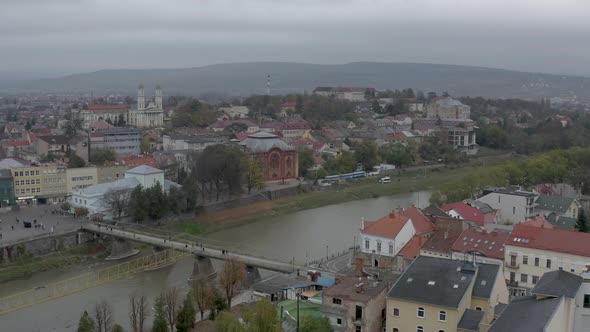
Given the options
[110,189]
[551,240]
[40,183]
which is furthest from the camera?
[40,183]

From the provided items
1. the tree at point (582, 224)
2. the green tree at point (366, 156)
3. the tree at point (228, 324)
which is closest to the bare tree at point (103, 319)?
the tree at point (228, 324)

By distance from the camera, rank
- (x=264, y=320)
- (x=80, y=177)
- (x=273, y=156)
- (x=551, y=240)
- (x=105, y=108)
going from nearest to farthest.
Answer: (x=264, y=320) < (x=551, y=240) < (x=80, y=177) < (x=273, y=156) < (x=105, y=108)

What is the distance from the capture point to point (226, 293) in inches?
457

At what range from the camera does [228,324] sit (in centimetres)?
880

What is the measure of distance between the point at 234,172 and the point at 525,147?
67.7ft

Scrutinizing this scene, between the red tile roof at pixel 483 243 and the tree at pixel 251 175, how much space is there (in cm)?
1167

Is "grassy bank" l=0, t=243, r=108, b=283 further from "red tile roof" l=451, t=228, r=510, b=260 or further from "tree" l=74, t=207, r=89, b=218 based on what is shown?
"red tile roof" l=451, t=228, r=510, b=260

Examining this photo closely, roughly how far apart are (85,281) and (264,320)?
6611mm

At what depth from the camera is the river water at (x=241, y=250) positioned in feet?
39.2

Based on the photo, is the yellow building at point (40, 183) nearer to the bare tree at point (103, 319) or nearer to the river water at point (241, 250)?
the river water at point (241, 250)

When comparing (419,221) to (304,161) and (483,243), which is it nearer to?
(483,243)

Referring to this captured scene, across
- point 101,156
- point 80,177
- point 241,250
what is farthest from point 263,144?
point 241,250

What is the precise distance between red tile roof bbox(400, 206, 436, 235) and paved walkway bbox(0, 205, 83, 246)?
28.5 ft

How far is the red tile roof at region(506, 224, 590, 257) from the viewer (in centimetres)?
1176
